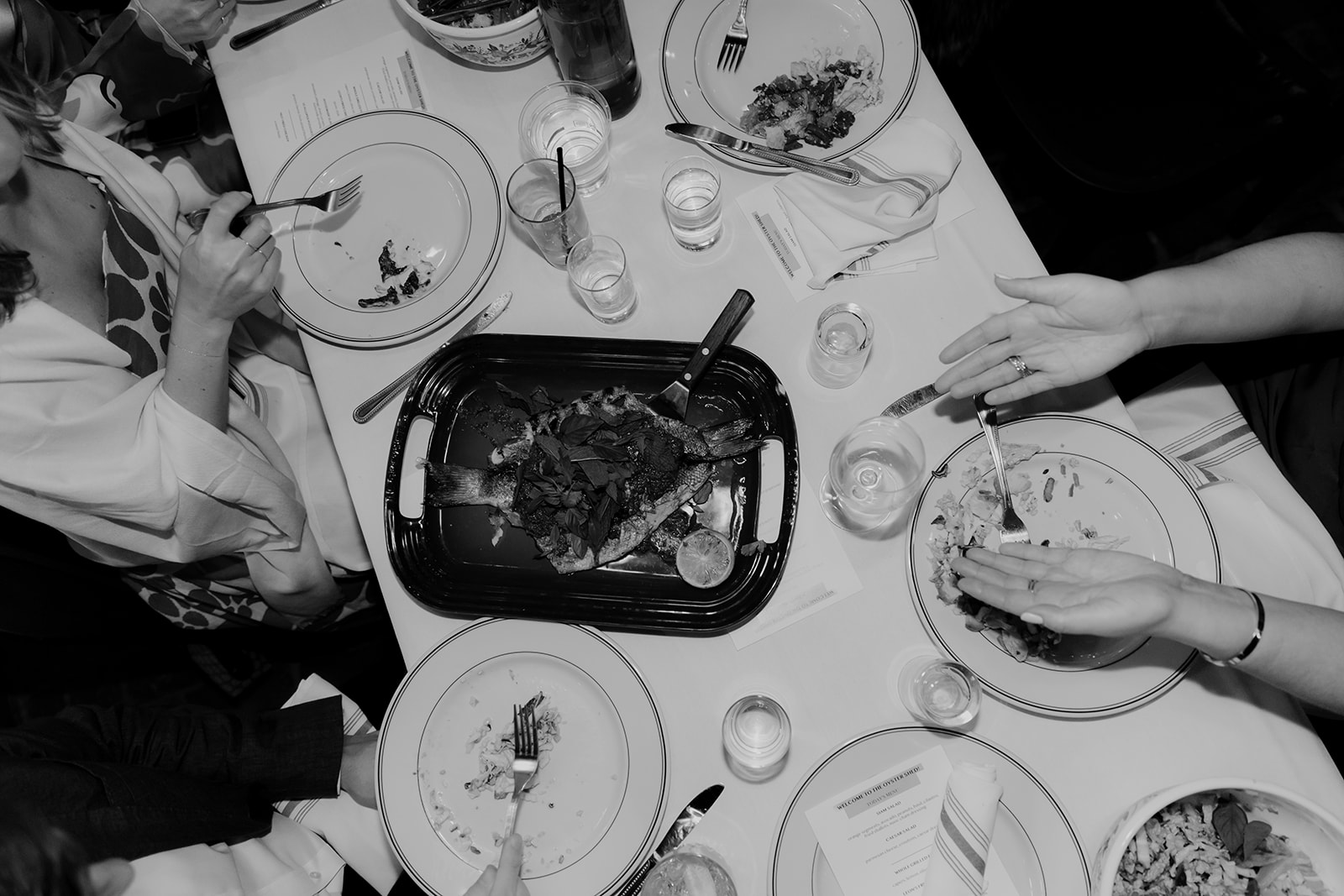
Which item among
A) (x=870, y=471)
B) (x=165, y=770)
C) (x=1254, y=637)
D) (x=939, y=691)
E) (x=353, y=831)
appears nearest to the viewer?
(x=1254, y=637)

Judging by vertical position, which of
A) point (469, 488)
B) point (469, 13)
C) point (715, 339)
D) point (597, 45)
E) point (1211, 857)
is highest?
point (469, 13)

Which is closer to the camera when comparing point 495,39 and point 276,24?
point 495,39

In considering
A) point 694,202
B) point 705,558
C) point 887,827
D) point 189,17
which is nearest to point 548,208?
point 694,202

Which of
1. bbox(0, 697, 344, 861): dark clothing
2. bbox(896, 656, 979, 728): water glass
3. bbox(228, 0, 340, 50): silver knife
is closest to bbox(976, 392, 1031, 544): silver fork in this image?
bbox(896, 656, 979, 728): water glass

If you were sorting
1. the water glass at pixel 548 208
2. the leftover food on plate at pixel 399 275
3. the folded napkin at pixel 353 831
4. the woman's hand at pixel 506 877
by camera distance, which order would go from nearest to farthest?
the woman's hand at pixel 506 877 < the water glass at pixel 548 208 < the leftover food on plate at pixel 399 275 < the folded napkin at pixel 353 831

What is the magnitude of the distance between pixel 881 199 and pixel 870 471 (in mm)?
465

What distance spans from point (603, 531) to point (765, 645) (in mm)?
309

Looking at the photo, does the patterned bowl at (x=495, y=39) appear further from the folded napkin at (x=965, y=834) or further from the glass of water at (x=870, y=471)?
the folded napkin at (x=965, y=834)

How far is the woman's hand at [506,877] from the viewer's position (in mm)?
1177

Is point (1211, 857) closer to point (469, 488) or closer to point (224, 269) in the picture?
point (469, 488)

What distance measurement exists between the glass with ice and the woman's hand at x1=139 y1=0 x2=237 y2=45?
69.1 inches

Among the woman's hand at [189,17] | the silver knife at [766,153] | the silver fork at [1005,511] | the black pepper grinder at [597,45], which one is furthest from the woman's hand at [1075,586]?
the woman's hand at [189,17]

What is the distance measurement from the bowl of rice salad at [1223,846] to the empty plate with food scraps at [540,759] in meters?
0.65

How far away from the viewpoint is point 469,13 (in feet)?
5.06
